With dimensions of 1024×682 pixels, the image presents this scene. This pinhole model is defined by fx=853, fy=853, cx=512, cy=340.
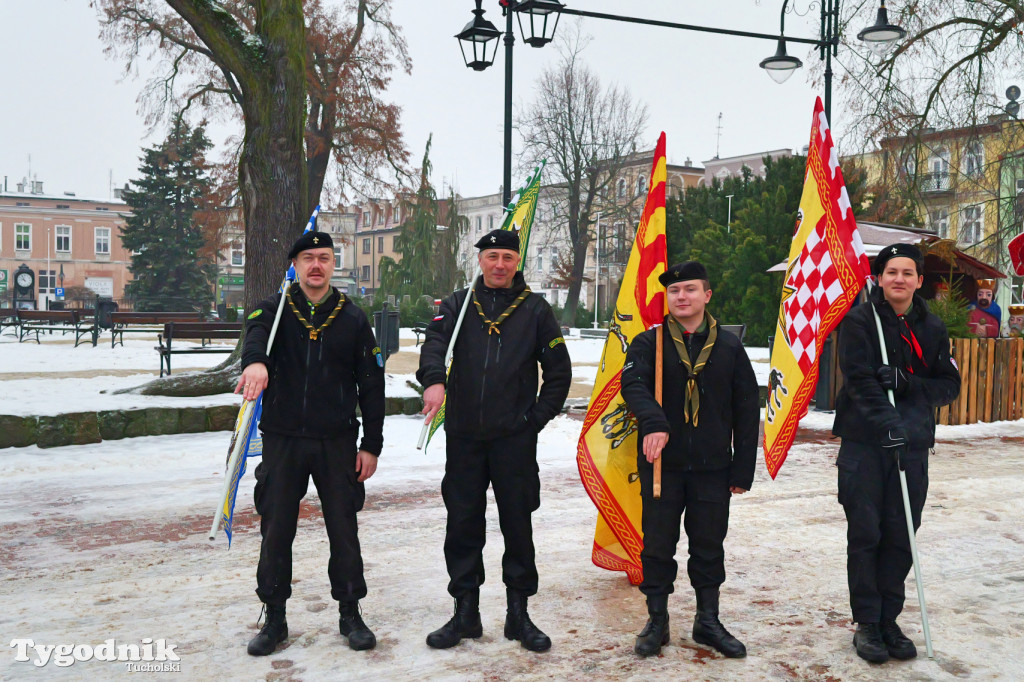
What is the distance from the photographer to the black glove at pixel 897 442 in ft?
13.1

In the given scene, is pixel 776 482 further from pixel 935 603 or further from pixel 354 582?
pixel 354 582

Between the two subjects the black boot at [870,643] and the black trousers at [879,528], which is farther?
the black trousers at [879,528]

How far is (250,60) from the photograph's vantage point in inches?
448

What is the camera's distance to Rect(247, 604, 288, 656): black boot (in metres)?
3.95

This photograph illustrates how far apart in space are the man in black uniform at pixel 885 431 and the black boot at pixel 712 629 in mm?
598

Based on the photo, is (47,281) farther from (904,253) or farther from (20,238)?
(904,253)

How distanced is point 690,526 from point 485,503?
3.37 ft

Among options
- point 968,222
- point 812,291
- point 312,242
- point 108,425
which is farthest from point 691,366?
point 968,222

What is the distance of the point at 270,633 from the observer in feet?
13.3

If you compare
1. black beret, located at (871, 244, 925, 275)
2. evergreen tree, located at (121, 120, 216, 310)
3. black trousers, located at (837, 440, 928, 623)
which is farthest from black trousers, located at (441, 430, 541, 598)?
evergreen tree, located at (121, 120, 216, 310)

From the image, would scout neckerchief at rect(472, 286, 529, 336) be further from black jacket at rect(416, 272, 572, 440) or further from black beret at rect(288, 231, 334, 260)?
black beret at rect(288, 231, 334, 260)

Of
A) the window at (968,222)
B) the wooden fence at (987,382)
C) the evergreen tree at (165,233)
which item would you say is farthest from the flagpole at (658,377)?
the evergreen tree at (165,233)

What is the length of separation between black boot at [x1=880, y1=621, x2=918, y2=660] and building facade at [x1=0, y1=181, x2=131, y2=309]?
81582mm

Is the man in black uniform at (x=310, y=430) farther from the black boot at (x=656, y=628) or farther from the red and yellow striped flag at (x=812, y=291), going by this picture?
the red and yellow striped flag at (x=812, y=291)
